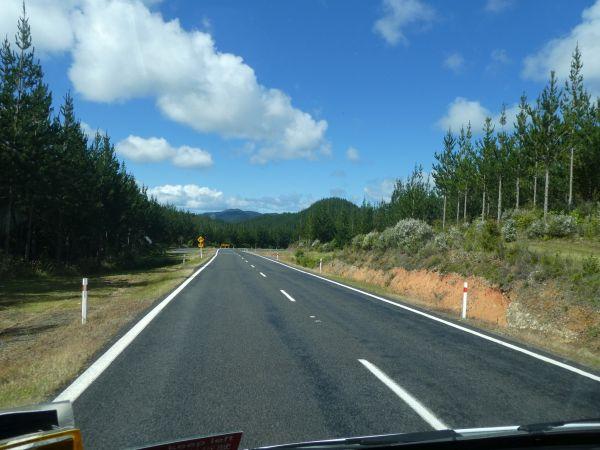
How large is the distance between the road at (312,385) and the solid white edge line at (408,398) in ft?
0.04

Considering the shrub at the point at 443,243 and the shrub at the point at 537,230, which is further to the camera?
the shrub at the point at 537,230

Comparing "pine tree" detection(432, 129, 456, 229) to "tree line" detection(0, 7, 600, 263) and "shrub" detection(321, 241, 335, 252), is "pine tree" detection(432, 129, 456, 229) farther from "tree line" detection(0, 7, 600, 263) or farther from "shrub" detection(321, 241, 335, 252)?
"shrub" detection(321, 241, 335, 252)

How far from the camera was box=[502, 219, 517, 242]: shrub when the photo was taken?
87.2 ft

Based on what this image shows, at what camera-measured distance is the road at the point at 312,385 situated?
4500 mm

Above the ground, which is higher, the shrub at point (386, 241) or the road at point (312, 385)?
the shrub at point (386, 241)

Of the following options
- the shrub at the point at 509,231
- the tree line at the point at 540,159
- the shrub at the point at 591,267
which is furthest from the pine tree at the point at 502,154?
the shrub at the point at 591,267

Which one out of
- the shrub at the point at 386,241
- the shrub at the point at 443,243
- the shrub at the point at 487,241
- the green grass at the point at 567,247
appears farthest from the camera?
the shrub at the point at 386,241

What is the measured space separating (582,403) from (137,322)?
814 cm

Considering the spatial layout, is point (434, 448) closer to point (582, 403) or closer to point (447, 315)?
point (582, 403)

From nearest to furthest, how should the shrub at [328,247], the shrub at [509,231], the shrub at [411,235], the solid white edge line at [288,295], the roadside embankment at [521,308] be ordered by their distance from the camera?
the roadside embankment at [521,308] → the solid white edge line at [288,295] → the shrub at [509,231] → the shrub at [411,235] → the shrub at [328,247]

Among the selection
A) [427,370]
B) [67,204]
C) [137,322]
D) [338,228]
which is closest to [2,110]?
[67,204]

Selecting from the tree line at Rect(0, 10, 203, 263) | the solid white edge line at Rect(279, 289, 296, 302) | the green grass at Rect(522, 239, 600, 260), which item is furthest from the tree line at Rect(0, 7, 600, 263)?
the solid white edge line at Rect(279, 289, 296, 302)

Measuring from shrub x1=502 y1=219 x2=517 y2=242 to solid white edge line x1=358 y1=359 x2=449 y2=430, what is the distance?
69.6 feet

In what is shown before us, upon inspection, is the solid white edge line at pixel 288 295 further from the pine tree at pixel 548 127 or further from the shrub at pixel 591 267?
the pine tree at pixel 548 127
